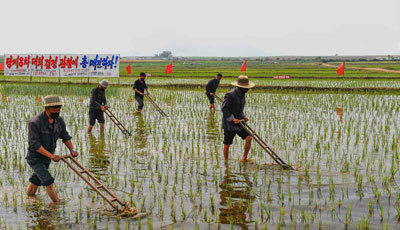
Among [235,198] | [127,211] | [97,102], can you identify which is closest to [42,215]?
[127,211]

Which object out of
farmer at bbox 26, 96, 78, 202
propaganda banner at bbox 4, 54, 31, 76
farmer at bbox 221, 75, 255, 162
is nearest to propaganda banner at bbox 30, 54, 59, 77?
propaganda banner at bbox 4, 54, 31, 76

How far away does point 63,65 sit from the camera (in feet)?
76.4

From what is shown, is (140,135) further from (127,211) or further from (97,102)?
(127,211)

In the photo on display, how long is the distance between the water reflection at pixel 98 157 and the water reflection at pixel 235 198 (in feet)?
5.71

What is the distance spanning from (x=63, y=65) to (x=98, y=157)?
58.9 ft

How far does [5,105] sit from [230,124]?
9.76 metres

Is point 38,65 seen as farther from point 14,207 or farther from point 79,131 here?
point 14,207

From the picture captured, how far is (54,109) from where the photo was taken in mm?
4211

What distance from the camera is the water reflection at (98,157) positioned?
5967mm

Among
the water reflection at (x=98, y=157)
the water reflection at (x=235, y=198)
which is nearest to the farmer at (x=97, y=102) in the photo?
the water reflection at (x=98, y=157)

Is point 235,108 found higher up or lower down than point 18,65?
lower down

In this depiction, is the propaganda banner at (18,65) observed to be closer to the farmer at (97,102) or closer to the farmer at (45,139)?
the farmer at (97,102)

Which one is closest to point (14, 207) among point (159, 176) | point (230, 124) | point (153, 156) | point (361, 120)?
point (159, 176)

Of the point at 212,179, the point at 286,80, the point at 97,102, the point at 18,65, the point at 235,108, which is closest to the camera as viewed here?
the point at 212,179
